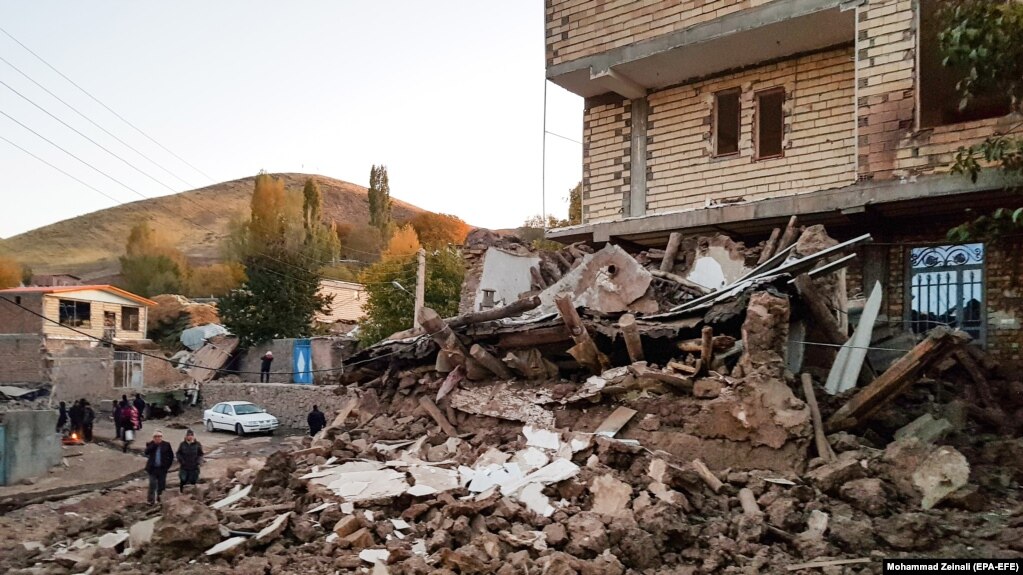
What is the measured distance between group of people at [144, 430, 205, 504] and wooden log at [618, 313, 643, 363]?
8208 millimetres

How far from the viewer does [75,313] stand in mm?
34562

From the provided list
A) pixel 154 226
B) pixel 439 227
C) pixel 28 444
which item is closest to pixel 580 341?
pixel 28 444

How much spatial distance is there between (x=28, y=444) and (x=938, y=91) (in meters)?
19.9

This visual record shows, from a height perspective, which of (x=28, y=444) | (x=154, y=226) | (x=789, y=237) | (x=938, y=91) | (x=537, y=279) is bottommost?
(x=28, y=444)

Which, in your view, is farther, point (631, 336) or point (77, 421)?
point (77, 421)

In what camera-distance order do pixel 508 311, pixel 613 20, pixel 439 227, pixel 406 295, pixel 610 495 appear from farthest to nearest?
pixel 439 227, pixel 406 295, pixel 613 20, pixel 508 311, pixel 610 495

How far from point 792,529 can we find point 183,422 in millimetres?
25701

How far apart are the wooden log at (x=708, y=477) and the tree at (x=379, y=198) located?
225 ft

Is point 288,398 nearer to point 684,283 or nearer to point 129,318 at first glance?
point 129,318

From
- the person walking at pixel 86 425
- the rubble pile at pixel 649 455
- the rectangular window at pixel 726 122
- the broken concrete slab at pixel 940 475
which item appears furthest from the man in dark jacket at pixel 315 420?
the broken concrete slab at pixel 940 475

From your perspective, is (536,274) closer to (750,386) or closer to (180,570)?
(750,386)

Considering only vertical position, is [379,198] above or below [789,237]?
above

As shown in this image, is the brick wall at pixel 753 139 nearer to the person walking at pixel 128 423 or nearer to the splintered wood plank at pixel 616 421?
the splintered wood plank at pixel 616 421

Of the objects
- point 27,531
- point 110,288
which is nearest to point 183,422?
point 110,288
